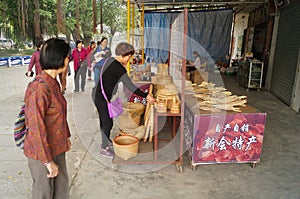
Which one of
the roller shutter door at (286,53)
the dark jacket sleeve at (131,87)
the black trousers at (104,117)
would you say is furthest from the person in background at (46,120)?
the roller shutter door at (286,53)

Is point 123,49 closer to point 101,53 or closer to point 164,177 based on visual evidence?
point 164,177

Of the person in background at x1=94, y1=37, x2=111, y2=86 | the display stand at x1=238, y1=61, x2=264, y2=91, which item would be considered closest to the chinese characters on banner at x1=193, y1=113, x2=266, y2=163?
the person in background at x1=94, y1=37, x2=111, y2=86

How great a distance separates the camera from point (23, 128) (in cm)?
167

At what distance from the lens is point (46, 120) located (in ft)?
5.25

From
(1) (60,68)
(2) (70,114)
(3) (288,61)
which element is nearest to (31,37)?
(2) (70,114)

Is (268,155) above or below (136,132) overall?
below

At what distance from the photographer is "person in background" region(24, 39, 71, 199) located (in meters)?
1.50

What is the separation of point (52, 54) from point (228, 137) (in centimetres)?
216

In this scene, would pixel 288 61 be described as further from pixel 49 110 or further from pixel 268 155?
pixel 49 110

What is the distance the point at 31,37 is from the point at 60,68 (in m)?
18.0

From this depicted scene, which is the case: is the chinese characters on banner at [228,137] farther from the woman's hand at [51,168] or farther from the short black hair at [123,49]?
the woman's hand at [51,168]

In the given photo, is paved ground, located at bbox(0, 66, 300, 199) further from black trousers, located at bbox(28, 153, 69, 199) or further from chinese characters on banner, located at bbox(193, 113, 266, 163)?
black trousers, located at bbox(28, 153, 69, 199)

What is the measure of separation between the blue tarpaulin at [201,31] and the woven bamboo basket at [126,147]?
29.5 ft

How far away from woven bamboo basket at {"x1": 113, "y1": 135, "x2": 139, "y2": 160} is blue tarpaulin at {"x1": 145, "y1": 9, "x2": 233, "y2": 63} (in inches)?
354
